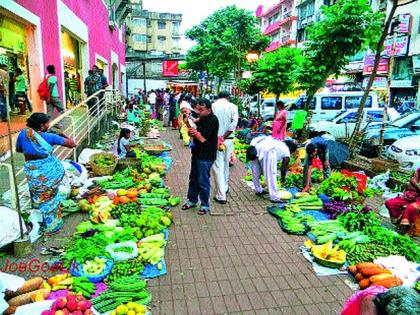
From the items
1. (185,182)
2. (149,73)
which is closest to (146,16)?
(149,73)

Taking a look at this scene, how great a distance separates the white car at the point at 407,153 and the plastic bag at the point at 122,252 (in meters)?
7.60

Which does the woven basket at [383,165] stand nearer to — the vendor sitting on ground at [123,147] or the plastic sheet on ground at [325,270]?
the plastic sheet on ground at [325,270]

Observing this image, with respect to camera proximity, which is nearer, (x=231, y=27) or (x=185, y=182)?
(x=185, y=182)

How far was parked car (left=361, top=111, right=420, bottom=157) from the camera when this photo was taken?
35.3ft

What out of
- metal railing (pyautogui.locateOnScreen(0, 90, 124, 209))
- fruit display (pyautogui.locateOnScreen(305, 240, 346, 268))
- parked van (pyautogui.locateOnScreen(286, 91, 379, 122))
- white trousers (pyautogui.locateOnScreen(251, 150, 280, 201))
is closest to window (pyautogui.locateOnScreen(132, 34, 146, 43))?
metal railing (pyautogui.locateOnScreen(0, 90, 124, 209))

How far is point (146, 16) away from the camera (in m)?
53.2

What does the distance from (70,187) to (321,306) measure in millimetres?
5271

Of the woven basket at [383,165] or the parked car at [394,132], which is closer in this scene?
the woven basket at [383,165]

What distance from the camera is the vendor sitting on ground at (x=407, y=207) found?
5500 millimetres

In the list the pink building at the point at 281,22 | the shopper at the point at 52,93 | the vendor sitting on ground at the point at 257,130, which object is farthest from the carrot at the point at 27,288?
the pink building at the point at 281,22

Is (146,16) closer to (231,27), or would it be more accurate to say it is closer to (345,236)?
(231,27)

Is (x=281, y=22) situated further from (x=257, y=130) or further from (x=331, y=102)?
(x=257, y=130)

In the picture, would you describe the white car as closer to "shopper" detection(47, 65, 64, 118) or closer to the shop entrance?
"shopper" detection(47, 65, 64, 118)

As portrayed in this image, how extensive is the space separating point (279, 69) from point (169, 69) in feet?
108
